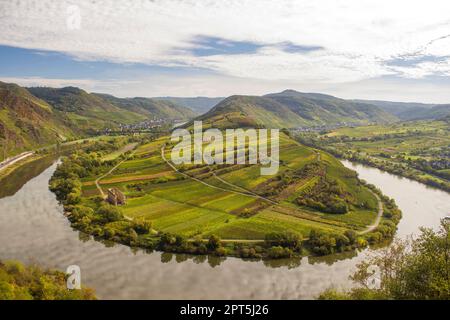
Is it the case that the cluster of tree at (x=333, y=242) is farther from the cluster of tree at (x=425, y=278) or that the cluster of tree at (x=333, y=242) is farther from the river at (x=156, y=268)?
the cluster of tree at (x=425, y=278)

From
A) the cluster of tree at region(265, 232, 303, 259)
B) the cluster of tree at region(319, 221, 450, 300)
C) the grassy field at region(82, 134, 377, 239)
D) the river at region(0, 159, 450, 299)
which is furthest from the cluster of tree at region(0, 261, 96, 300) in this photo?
the cluster of tree at region(265, 232, 303, 259)

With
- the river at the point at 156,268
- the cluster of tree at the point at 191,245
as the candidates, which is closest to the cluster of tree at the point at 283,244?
the river at the point at 156,268

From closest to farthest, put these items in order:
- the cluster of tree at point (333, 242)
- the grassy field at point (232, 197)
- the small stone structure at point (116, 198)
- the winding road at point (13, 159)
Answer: the cluster of tree at point (333, 242) → the grassy field at point (232, 197) → the small stone structure at point (116, 198) → the winding road at point (13, 159)

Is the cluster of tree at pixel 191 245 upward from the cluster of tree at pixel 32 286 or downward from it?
downward

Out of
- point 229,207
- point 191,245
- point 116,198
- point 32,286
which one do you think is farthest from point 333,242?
point 116,198

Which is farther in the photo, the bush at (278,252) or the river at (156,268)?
the bush at (278,252)

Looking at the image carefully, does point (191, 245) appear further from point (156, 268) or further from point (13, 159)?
point (13, 159)

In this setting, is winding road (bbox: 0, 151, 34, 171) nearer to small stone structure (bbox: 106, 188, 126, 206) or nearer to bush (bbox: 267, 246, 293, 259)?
small stone structure (bbox: 106, 188, 126, 206)
